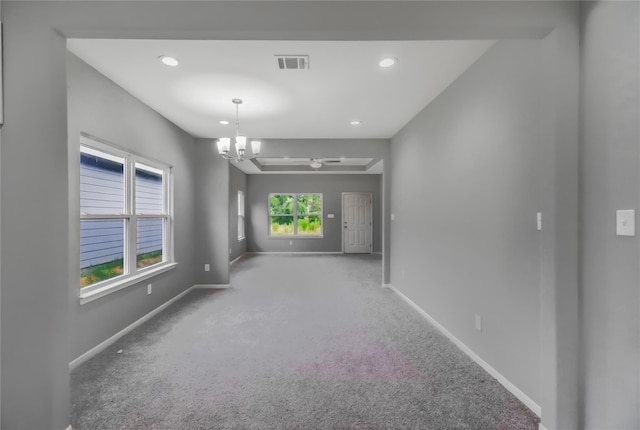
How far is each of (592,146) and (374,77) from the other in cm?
174

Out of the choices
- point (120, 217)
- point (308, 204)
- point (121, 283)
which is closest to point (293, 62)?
point (120, 217)

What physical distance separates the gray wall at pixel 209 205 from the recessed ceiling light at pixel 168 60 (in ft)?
7.70

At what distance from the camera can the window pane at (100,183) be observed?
2.51 meters

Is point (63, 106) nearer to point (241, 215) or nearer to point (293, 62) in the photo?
point (293, 62)

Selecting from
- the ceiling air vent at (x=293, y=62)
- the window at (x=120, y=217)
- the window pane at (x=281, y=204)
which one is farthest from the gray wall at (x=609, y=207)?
the window pane at (x=281, y=204)

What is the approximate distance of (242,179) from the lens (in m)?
8.08

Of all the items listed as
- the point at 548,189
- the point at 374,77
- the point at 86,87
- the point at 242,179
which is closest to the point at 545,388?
the point at 548,189

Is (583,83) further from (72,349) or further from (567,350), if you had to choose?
(72,349)

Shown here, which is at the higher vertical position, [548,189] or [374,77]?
[374,77]

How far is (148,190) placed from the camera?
11.6ft

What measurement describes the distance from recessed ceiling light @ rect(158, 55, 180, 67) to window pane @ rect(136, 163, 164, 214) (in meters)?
1.44

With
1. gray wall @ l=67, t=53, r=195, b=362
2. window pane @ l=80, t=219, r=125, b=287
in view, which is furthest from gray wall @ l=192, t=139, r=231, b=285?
window pane @ l=80, t=219, r=125, b=287

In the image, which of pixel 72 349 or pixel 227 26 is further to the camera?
pixel 72 349

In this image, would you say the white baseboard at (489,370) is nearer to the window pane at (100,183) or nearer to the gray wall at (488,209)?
the gray wall at (488,209)
